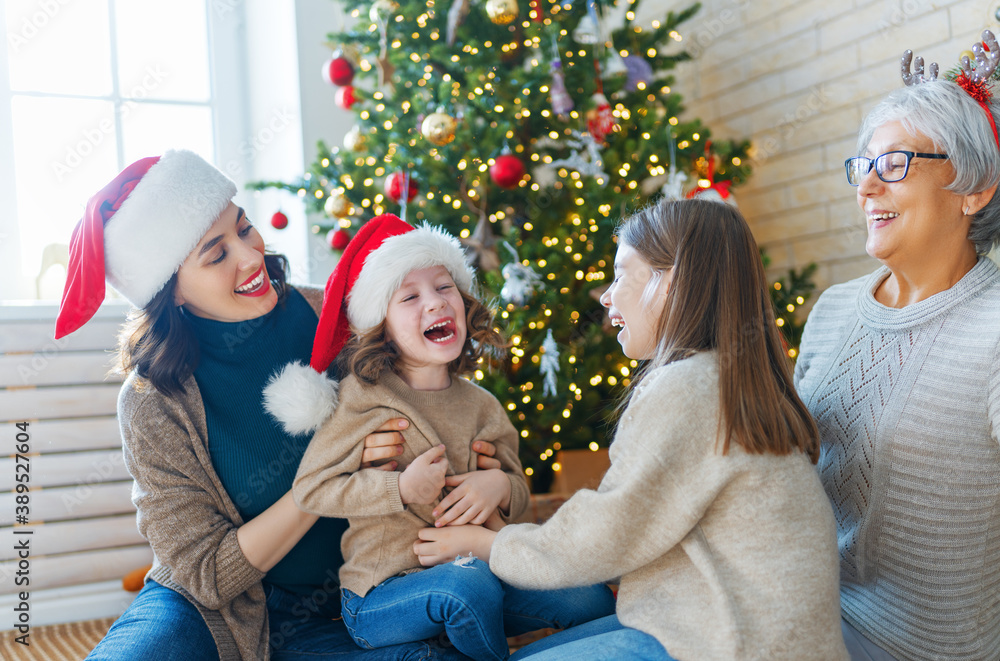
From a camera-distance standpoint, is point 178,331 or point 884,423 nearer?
point 884,423

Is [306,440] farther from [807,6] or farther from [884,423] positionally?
[807,6]

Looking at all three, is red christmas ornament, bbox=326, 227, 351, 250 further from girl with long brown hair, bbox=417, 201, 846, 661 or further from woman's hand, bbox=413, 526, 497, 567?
girl with long brown hair, bbox=417, 201, 846, 661

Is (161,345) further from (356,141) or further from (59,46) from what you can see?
(59,46)

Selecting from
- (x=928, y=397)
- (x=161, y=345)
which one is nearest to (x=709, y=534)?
(x=928, y=397)

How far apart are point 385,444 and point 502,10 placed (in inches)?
Answer: 62.5

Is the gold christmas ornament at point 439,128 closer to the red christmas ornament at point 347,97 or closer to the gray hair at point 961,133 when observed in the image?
the red christmas ornament at point 347,97

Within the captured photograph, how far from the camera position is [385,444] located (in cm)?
140

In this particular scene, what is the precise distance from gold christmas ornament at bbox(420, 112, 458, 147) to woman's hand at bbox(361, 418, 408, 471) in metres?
1.18

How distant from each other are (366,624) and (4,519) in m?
1.72

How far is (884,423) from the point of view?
1.25 meters

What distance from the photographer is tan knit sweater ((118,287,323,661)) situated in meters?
1.40

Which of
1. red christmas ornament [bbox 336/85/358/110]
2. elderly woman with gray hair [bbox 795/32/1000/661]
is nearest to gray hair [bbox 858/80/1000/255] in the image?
elderly woman with gray hair [bbox 795/32/1000/661]

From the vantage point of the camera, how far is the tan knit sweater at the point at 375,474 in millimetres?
1354

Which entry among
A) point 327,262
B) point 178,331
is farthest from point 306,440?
point 327,262
